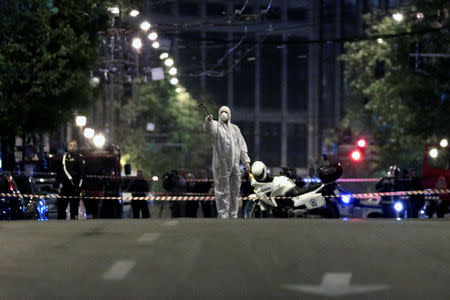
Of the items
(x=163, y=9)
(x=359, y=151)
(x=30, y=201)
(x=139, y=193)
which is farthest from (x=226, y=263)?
(x=163, y=9)

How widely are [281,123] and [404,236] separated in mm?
131901

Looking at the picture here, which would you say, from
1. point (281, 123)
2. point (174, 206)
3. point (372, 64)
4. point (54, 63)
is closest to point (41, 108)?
point (54, 63)

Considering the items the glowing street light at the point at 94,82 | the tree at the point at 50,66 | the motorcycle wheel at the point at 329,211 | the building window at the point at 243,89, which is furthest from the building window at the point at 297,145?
the motorcycle wheel at the point at 329,211

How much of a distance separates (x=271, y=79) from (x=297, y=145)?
7535 millimetres

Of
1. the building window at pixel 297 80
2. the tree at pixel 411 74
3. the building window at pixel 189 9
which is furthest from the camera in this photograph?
the building window at pixel 297 80

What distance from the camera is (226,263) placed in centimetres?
568

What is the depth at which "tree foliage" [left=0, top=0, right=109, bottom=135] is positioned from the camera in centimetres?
3275

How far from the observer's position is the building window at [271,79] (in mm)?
135625

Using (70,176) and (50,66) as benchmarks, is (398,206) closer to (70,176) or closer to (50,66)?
(50,66)

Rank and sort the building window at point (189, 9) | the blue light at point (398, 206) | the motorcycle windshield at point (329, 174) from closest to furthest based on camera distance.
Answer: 1. the motorcycle windshield at point (329, 174)
2. the blue light at point (398, 206)
3. the building window at point (189, 9)

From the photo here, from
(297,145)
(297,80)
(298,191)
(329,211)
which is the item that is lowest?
(297,145)

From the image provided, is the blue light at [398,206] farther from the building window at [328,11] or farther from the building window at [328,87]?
the building window at [328,87]

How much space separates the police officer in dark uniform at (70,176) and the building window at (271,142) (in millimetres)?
112215

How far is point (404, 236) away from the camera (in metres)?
6.48
